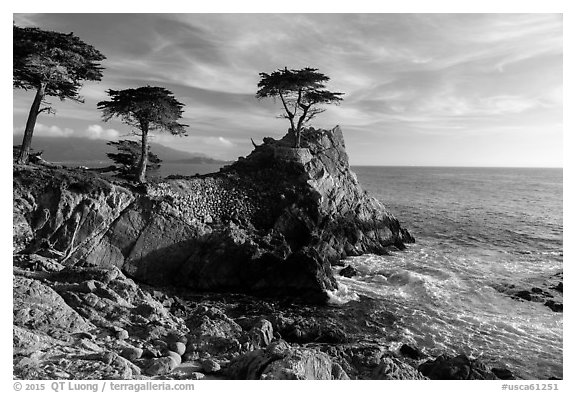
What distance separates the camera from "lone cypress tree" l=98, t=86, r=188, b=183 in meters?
20.2

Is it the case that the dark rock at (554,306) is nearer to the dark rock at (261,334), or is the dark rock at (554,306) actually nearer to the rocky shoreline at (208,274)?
the rocky shoreline at (208,274)

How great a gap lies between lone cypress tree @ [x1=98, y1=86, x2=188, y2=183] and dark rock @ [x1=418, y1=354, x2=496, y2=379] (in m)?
18.4

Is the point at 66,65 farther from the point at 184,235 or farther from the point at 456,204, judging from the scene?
the point at 456,204

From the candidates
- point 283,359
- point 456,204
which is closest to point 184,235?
point 283,359

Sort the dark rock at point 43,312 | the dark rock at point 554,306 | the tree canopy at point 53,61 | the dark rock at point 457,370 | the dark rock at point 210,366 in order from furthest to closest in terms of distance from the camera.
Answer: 1. the dark rock at point 554,306
2. the tree canopy at point 53,61
3. the dark rock at point 457,370
4. the dark rock at point 43,312
5. the dark rock at point 210,366

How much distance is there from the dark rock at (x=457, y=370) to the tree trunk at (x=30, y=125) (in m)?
21.3

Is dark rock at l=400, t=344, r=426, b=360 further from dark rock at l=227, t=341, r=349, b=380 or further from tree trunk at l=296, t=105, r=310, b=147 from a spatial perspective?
tree trunk at l=296, t=105, r=310, b=147

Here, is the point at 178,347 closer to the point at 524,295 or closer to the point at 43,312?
the point at 43,312

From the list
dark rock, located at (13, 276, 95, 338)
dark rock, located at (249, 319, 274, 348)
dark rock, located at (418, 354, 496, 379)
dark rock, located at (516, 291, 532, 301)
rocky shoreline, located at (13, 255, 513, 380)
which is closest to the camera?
rocky shoreline, located at (13, 255, 513, 380)

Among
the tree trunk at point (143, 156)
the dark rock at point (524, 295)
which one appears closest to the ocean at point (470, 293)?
the dark rock at point (524, 295)

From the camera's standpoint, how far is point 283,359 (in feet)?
25.7

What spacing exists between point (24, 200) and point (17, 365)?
10.9m

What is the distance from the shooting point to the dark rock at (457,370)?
1024 centimetres

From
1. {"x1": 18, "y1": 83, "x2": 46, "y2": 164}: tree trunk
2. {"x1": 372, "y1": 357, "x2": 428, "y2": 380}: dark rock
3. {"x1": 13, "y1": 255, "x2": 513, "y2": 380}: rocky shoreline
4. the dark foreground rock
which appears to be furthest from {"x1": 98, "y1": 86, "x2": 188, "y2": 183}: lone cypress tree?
the dark foreground rock
